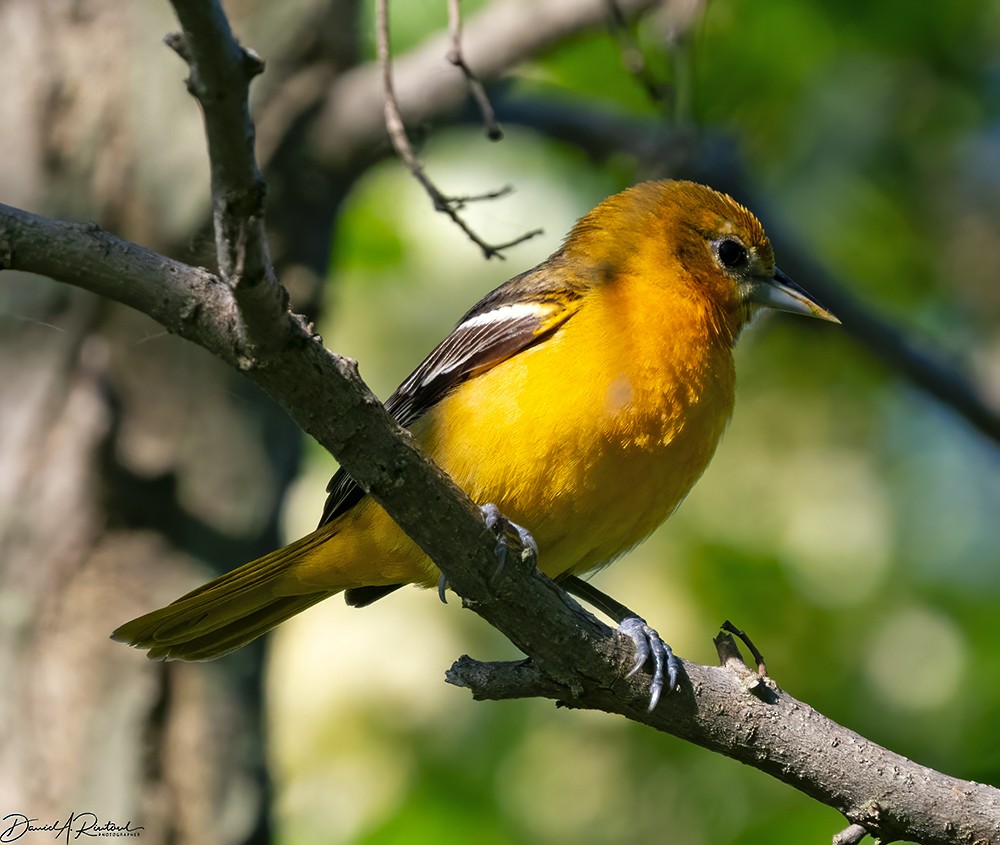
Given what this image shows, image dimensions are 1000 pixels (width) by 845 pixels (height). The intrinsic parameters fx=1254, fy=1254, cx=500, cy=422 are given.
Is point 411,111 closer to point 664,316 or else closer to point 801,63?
point 664,316

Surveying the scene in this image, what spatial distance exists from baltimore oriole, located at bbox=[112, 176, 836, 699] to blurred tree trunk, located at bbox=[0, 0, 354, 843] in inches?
32.3

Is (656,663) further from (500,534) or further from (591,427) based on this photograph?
(591,427)

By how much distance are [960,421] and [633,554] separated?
196 centimetres

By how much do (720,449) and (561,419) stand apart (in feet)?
10.9

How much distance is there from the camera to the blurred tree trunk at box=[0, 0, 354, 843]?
5.03 m

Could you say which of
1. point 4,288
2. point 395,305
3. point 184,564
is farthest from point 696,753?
point 4,288

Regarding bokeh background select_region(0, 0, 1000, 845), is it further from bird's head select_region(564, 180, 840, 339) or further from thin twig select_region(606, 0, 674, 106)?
bird's head select_region(564, 180, 840, 339)

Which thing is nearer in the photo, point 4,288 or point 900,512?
point 4,288

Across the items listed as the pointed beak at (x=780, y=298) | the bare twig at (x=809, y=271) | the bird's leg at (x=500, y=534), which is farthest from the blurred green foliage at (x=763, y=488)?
the bird's leg at (x=500, y=534)

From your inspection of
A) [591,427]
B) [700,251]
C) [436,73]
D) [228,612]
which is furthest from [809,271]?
[228,612]

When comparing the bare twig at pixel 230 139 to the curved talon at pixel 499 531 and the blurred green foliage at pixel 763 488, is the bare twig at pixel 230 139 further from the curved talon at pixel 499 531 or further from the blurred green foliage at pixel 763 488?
the blurred green foliage at pixel 763 488

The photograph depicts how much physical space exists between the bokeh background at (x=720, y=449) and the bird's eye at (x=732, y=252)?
71 cm

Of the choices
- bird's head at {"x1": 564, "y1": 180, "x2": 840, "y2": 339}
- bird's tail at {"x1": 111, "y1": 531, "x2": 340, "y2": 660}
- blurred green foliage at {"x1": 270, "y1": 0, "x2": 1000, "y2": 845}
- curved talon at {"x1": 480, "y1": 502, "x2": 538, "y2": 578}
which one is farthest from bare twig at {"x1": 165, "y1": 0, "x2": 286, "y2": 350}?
blurred green foliage at {"x1": 270, "y1": 0, "x2": 1000, "y2": 845}

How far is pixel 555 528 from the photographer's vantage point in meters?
4.06
